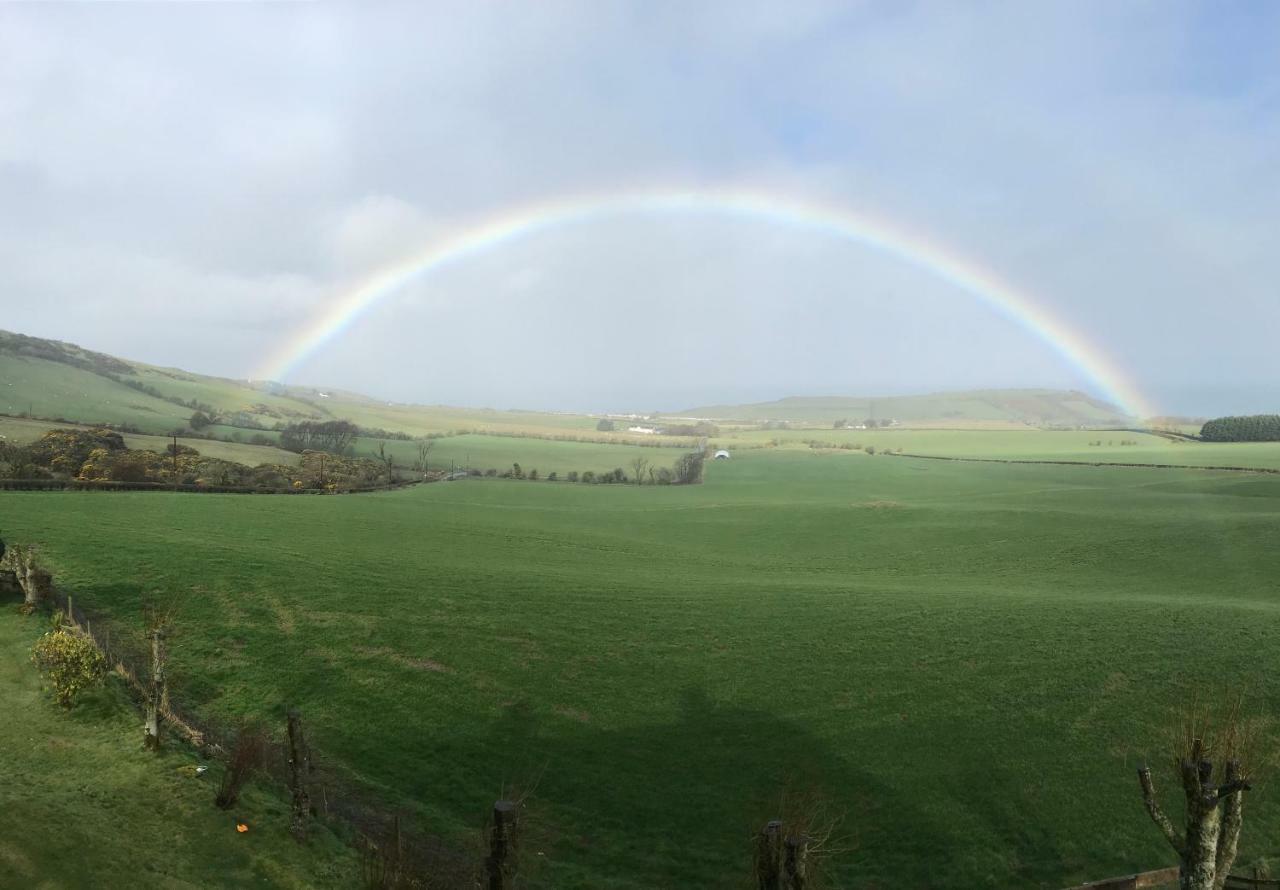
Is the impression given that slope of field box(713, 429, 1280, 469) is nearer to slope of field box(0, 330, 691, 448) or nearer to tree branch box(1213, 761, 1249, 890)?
slope of field box(0, 330, 691, 448)

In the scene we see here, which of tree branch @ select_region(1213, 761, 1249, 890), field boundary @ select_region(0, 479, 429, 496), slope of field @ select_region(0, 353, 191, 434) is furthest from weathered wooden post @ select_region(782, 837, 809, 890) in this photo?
slope of field @ select_region(0, 353, 191, 434)

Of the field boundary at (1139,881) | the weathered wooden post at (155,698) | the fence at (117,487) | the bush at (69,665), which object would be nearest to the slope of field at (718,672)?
the field boundary at (1139,881)

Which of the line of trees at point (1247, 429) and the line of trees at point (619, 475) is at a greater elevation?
the line of trees at point (1247, 429)

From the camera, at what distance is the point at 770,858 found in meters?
8.47

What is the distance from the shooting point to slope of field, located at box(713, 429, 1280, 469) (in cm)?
8675

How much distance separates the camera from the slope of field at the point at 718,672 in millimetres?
14656

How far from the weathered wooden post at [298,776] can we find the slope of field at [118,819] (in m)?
0.30

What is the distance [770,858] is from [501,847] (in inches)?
142

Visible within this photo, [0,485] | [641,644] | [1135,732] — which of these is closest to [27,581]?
[641,644]

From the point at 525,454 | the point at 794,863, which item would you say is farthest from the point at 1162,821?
the point at 525,454

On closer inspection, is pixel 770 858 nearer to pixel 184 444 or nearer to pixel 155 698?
pixel 155 698

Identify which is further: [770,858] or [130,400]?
[130,400]

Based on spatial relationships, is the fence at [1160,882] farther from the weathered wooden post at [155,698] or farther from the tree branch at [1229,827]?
the weathered wooden post at [155,698]

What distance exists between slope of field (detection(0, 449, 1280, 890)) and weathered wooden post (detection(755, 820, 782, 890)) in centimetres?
562
